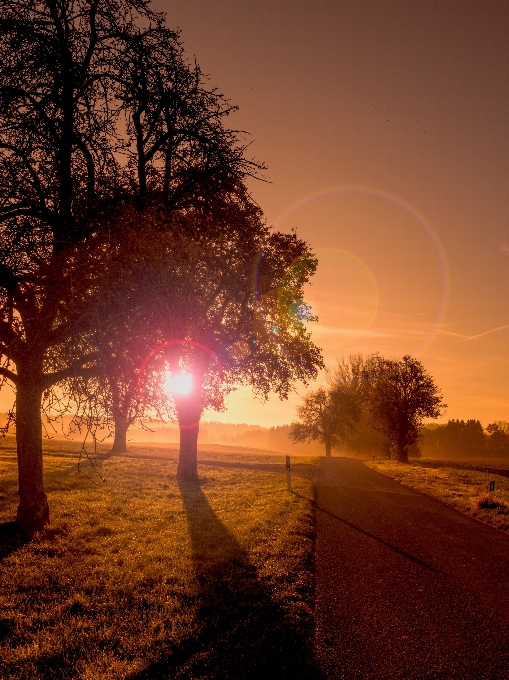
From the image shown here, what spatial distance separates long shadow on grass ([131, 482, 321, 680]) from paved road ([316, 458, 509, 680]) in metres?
0.36

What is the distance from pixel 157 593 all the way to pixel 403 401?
136 ft

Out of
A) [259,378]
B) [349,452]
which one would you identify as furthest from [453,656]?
[349,452]

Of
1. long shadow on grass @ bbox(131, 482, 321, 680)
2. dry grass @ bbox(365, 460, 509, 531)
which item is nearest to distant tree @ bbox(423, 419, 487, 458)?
dry grass @ bbox(365, 460, 509, 531)

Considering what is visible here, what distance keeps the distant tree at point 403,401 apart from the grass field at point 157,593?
113 feet

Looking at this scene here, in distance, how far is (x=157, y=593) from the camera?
6.52 m

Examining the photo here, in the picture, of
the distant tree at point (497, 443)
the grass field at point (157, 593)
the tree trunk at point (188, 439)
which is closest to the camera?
the grass field at point (157, 593)

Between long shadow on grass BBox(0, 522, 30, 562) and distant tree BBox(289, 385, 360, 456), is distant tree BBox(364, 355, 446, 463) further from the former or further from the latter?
long shadow on grass BBox(0, 522, 30, 562)

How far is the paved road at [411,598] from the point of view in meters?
4.68

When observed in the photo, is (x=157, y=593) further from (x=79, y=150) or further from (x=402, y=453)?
(x=402, y=453)

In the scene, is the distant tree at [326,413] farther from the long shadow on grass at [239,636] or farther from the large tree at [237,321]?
the long shadow on grass at [239,636]

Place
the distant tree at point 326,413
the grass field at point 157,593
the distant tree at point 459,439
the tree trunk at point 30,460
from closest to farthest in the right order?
the grass field at point 157,593 → the tree trunk at point 30,460 → the distant tree at point 326,413 → the distant tree at point 459,439

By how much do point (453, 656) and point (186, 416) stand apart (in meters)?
16.6

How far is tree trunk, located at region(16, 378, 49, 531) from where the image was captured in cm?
909

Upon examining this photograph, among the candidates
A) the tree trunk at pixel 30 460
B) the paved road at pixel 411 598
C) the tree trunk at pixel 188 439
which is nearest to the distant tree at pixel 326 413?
the tree trunk at pixel 188 439
